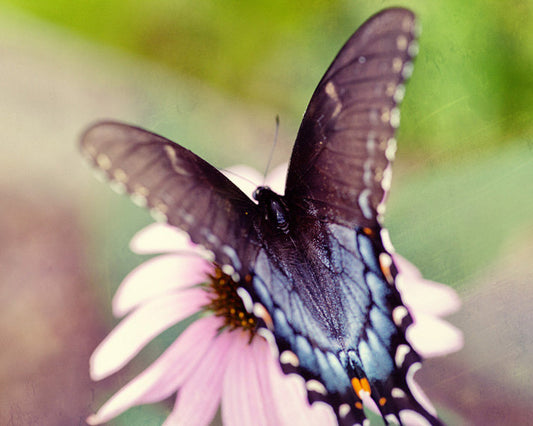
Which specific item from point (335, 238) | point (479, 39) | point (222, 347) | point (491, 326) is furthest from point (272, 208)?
point (479, 39)

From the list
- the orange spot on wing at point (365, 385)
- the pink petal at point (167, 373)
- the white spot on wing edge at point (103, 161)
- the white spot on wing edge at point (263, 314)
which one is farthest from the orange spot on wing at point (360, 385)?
the white spot on wing edge at point (103, 161)

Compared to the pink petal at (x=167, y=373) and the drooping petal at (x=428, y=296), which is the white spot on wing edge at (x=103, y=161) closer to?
the pink petal at (x=167, y=373)

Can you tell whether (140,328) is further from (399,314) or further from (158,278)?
(399,314)

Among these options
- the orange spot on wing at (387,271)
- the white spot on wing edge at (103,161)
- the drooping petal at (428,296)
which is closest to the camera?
the white spot on wing edge at (103,161)

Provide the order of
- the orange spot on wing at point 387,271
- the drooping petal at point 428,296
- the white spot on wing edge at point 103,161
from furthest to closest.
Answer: the drooping petal at point 428,296 < the orange spot on wing at point 387,271 < the white spot on wing edge at point 103,161

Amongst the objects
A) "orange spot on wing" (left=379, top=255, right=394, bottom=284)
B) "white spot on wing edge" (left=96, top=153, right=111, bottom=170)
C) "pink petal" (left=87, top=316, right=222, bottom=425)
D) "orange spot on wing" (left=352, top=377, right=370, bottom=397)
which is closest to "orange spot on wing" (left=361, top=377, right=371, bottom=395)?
"orange spot on wing" (left=352, top=377, right=370, bottom=397)

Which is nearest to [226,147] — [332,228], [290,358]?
[332,228]

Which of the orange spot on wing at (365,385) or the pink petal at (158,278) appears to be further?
the pink petal at (158,278)
